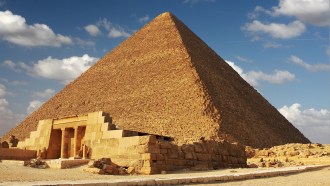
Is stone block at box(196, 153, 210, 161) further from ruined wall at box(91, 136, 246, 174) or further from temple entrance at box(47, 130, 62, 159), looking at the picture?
temple entrance at box(47, 130, 62, 159)

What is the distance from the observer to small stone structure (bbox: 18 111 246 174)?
1259 centimetres

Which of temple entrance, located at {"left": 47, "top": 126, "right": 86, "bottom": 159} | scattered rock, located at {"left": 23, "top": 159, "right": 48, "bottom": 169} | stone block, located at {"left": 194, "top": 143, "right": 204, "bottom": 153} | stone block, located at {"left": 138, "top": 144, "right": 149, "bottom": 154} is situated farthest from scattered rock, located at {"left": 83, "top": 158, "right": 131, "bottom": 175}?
temple entrance, located at {"left": 47, "top": 126, "right": 86, "bottom": 159}

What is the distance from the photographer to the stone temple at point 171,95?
3838cm

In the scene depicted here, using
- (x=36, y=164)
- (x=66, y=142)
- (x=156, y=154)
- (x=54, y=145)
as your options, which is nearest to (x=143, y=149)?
(x=156, y=154)

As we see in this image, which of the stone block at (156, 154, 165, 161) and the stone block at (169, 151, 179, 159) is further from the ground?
the stone block at (169, 151, 179, 159)

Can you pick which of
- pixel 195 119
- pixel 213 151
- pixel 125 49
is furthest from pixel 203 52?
pixel 213 151

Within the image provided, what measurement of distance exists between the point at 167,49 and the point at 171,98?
455 inches

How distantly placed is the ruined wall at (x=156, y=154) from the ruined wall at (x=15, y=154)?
3112 millimetres

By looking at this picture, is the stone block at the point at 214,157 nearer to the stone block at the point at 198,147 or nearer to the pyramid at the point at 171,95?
the stone block at the point at 198,147

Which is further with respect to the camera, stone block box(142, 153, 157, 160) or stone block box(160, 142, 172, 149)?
stone block box(160, 142, 172, 149)

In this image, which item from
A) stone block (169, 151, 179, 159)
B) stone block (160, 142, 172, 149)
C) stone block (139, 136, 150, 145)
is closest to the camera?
stone block (139, 136, 150, 145)

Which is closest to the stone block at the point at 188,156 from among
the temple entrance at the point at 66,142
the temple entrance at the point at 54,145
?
the temple entrance at the point at 66,142

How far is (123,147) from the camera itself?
43.2 feet

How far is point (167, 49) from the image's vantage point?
5347cm
